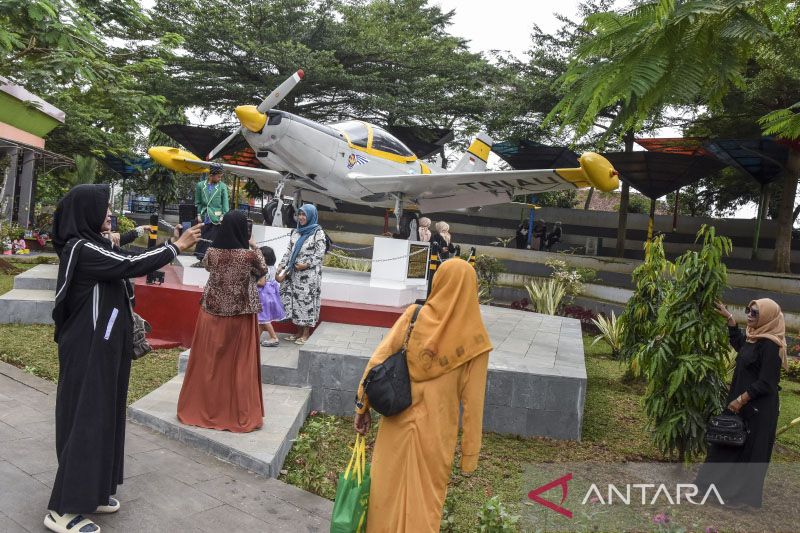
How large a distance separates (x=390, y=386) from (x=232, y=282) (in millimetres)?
2632

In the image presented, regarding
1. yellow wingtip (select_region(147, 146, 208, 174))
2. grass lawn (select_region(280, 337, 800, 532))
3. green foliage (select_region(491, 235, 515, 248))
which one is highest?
yellow wingtip (select_region(147, 146, 208, 174))

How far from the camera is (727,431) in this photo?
471cm

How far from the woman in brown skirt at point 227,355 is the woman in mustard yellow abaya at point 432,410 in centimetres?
234

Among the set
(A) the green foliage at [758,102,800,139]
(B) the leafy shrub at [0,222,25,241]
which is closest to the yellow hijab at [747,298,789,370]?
(A) the green foliage at [758,102,800,139]

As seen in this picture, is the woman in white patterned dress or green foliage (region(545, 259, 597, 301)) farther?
green foliage (region(545, 259, 597, 301))

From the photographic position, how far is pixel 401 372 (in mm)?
3057

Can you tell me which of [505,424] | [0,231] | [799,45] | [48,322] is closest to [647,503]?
[505,424]

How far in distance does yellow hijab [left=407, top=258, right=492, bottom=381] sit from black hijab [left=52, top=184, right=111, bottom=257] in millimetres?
1939

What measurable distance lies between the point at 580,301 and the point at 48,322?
1244cm

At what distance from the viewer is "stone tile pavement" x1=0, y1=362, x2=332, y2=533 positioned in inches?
146

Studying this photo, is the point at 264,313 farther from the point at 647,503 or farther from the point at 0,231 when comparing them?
the point at 0,231

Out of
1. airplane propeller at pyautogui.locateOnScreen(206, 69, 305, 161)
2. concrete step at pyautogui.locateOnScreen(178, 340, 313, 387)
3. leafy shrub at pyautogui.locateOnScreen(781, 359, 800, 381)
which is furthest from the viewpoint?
leafy shrub at pyautogui.locateOnScreen(781, 359, 800, 381)

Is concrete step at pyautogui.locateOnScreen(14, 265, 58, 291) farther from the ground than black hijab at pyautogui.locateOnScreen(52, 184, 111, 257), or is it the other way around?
black hijab at pyautogui.locateOnScreen(52, 184, 111, 257)

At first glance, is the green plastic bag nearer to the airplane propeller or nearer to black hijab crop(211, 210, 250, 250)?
black hijab crop(211, 210, 250, 250)
